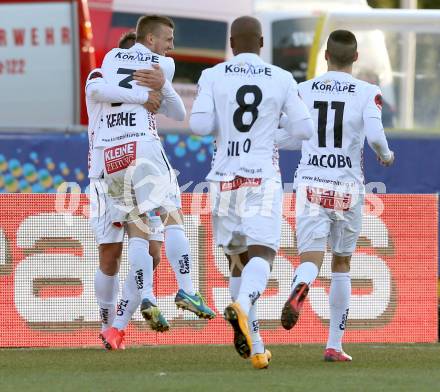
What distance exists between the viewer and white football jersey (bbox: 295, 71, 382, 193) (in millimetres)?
8945

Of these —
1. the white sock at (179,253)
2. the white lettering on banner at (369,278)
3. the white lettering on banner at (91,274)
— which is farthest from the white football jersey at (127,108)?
the white lettering on banner at (369,278)

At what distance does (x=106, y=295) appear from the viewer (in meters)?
10.1

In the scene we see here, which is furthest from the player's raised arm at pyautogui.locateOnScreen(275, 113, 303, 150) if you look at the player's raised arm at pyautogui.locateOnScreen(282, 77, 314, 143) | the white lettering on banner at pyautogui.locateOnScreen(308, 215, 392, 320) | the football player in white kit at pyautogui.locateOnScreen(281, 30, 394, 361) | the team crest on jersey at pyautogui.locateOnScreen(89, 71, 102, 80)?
the white lettering on banner at pyautogui.locateOnScreen(308, 215, 392, 320)

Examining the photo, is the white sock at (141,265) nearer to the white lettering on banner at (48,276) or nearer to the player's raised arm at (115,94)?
the player's raised arm at (115,94)

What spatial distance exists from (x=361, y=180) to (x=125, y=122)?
1.64 meters

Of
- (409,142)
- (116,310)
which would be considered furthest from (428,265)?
(409,142)

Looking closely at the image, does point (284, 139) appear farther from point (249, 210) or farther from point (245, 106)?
point (249, 210)

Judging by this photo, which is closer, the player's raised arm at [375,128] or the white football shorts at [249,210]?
the white football shorts at [249,210]

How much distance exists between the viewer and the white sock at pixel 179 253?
9375 millimetres

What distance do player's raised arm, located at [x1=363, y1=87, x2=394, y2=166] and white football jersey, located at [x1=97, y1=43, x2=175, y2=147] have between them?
1486 millimetres

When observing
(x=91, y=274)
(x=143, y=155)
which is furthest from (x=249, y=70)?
(x=91, y=274)

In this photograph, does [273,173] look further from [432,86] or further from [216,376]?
[432,86]

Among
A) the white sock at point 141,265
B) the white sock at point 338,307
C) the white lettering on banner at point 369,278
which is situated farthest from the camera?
the white lettering on banner at point 369,278

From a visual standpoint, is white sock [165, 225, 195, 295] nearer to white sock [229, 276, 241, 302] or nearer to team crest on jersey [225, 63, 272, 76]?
white sock [229, 276, 241, 302]
